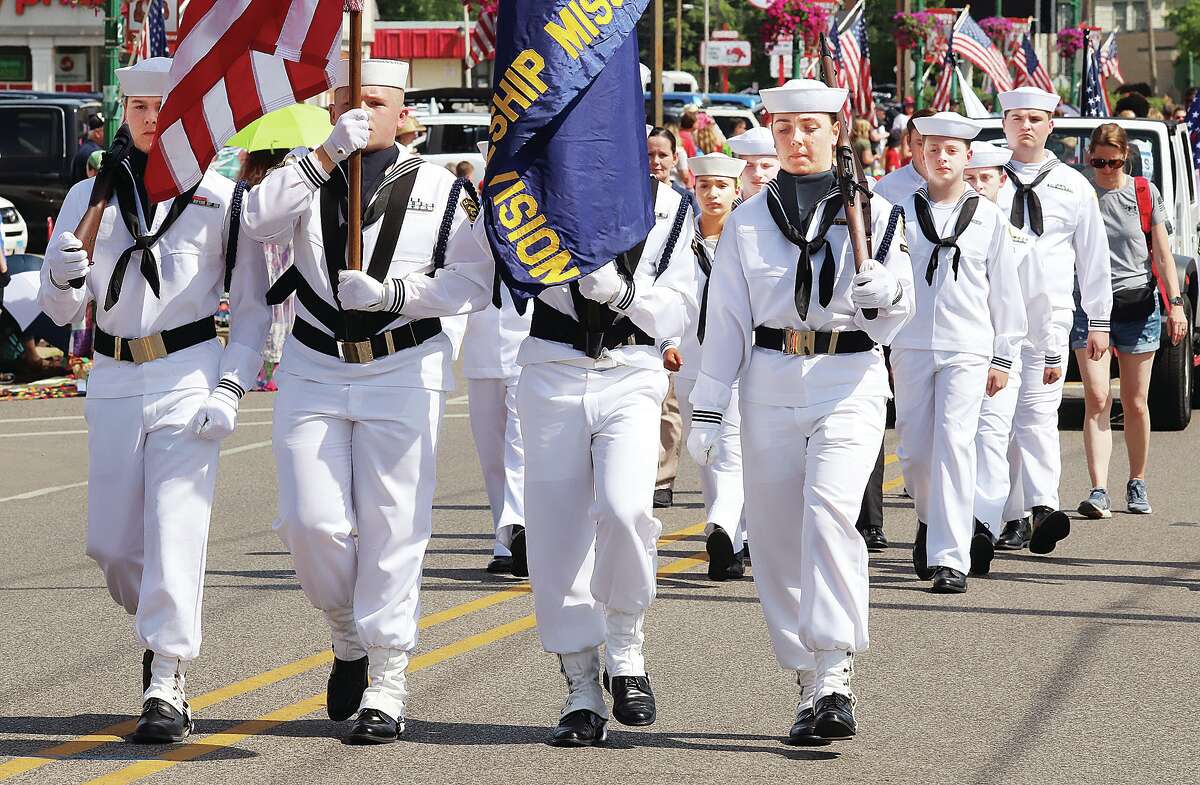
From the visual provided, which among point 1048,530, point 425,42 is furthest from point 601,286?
point 425,42

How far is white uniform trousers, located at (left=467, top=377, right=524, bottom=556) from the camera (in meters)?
10.2

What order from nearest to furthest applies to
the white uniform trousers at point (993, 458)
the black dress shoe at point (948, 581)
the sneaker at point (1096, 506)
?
the black dress shoe at point (948, 581) → the white uniform trousers at point (993, 458) → the sneaker at point (1096, 506)

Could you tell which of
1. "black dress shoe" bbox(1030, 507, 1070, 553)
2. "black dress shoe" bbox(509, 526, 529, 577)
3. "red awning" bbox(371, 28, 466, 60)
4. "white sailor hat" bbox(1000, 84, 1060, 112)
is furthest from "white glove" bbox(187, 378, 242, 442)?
"red awning" bbox(371, 28, 466, 60)

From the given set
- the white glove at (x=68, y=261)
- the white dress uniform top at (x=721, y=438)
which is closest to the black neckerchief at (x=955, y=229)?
the white dress uniform top at (x=721, y=438)

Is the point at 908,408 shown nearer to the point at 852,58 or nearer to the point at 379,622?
the point at 379,622

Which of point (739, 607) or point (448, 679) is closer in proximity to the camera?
point (448, 679)

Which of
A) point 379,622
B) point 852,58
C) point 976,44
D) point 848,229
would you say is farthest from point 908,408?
point 976,44

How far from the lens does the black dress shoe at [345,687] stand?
6938 mm

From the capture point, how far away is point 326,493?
22.2 ft

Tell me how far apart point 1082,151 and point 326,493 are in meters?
9.84

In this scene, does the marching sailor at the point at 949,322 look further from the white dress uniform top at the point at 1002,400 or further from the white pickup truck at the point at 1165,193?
the white pickup truck at the point at 1165,193

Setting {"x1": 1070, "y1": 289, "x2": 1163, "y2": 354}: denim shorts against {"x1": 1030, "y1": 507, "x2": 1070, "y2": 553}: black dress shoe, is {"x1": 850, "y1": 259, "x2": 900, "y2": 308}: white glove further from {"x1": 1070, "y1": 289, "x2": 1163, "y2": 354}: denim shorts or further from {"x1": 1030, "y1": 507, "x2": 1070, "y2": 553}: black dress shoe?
{"x1": 1070, "y1": 289, "x2": 1163, "y2": 354}: denim shorts

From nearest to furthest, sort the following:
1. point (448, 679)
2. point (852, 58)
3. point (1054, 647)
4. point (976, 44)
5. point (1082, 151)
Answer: point (448, 679), point (1054, 647), point (1082, 151), point (852, 58), point (976, 44)

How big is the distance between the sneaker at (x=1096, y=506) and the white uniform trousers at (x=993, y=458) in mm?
1491
